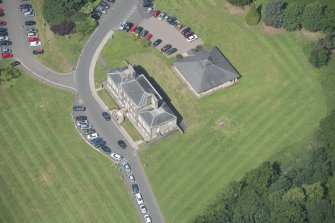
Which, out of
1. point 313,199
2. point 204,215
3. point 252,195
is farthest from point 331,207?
point 204,215

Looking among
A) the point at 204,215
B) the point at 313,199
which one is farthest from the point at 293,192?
the point at 204,215

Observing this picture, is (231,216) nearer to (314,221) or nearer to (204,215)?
(204,215)

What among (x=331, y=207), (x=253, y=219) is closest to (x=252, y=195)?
(x=253, y=219)

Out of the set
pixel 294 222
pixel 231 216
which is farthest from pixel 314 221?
pixel 231 216

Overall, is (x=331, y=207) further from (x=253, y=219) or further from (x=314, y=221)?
(x=253, y=219)

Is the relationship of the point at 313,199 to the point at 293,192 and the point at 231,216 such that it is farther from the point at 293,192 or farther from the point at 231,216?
the point at 231,216

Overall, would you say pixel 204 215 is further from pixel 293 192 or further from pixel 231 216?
pixel 293 192
